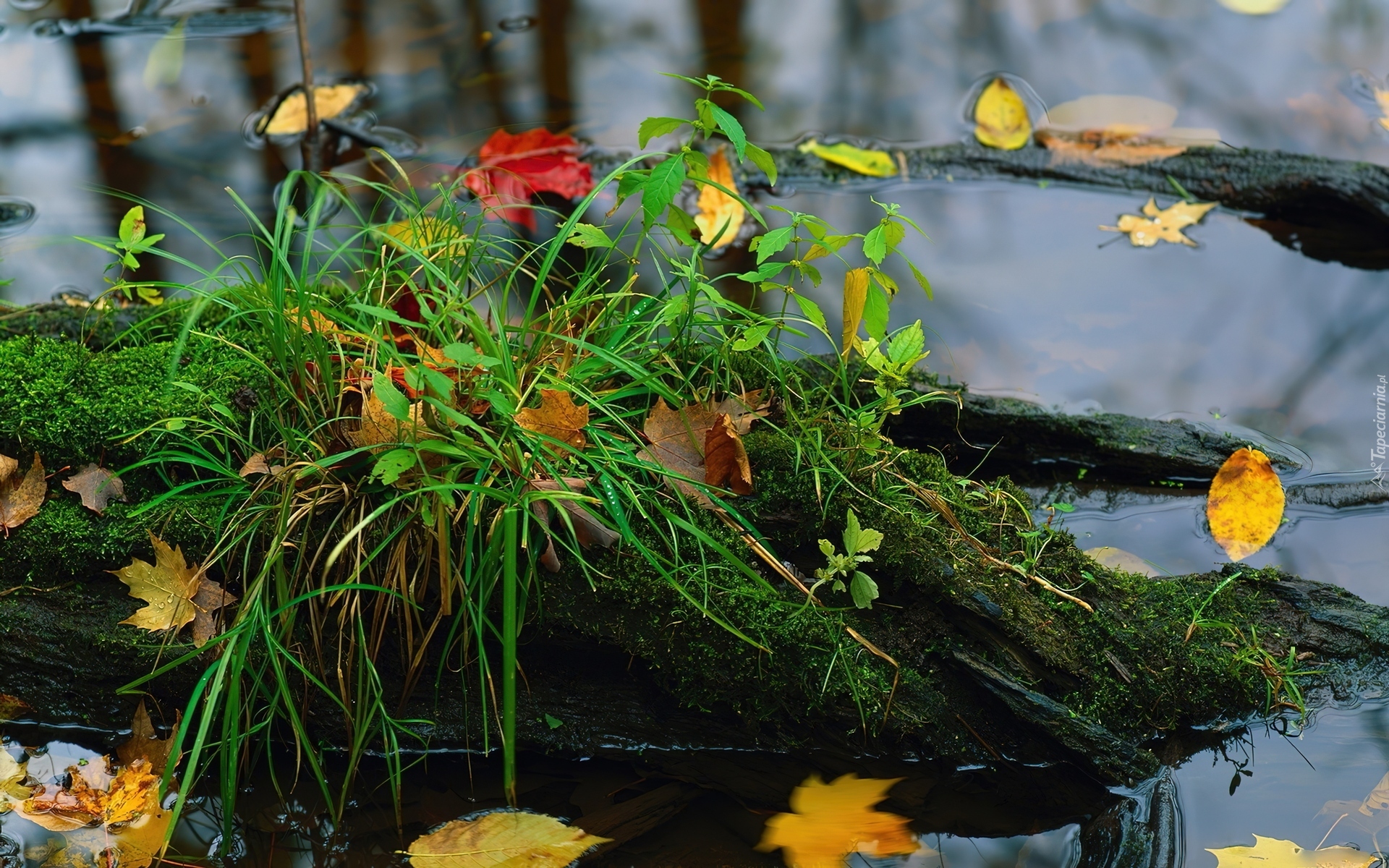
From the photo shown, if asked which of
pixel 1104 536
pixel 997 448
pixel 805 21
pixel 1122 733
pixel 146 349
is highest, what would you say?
pixel 805 21

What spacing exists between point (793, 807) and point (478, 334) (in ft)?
3.68

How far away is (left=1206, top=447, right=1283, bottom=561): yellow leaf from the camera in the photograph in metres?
2.50

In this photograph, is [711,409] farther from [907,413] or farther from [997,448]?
[997,448]

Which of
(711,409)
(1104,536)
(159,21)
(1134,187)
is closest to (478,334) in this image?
(711,409)

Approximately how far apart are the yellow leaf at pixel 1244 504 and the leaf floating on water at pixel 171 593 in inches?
91.0

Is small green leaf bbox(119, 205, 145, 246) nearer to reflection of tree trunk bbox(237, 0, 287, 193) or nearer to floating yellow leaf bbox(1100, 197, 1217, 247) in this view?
reflection of tree trunk bbox(237, 0, 287, 193)

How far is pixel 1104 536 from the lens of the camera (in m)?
2.53

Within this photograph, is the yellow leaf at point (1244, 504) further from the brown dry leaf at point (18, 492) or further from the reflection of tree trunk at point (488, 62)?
the reflection of tree trunk at point (488, 62)

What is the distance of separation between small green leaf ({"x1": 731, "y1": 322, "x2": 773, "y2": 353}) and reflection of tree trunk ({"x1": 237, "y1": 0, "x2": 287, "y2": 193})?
261 cm

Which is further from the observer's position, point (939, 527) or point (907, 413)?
point (907, 413)

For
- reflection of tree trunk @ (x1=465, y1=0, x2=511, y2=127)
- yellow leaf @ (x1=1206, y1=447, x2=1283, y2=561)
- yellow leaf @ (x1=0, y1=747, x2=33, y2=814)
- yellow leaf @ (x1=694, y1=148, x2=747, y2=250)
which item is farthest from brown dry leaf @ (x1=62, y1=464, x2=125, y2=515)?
yellow leaf @ (x1=1206, y1=447, x2=1283, y2=561)

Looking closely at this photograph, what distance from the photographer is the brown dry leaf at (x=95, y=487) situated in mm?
2055

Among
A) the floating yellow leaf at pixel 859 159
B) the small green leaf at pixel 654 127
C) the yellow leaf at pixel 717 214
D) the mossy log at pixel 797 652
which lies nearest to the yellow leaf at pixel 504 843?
the mossy log at pixel 797 652

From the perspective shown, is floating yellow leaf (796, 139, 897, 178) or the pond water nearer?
the pond water
